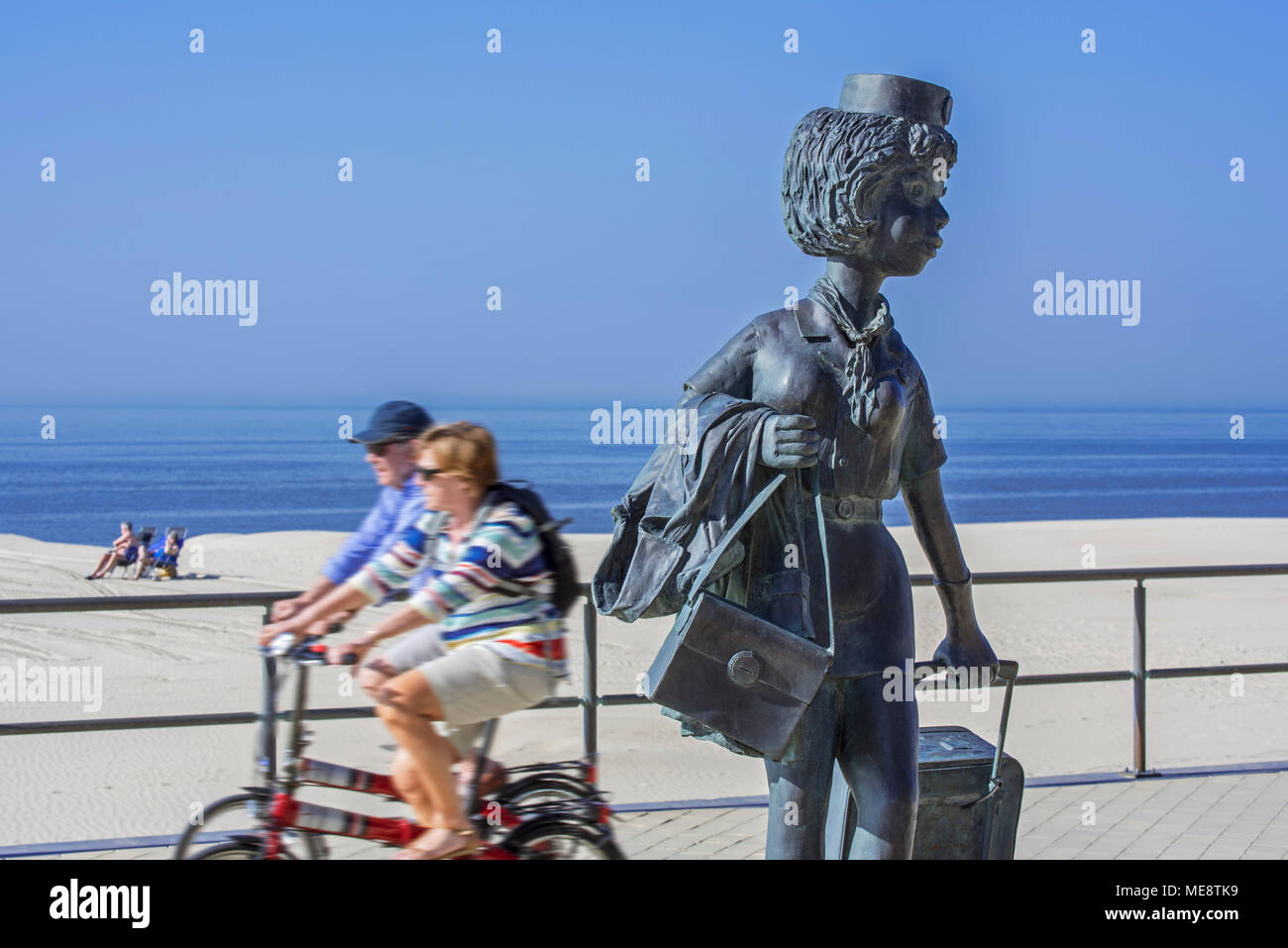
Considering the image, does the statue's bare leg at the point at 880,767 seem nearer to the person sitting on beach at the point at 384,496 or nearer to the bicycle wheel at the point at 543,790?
the bicycle wheel at the point at 543,790

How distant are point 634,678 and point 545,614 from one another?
404 inches

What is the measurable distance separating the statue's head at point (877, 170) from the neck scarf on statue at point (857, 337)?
0.12 metres

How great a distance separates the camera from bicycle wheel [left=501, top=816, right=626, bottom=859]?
426cm

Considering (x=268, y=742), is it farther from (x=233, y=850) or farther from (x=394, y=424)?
(x=394, y=424)

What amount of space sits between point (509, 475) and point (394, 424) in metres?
23.5

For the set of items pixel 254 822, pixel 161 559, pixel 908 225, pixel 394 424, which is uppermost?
pixel 908 225

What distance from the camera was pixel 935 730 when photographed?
4.95 metres

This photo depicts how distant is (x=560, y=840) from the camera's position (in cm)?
434

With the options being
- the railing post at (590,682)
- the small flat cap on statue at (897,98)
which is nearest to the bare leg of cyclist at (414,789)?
the small flat cap on statue at (897,98)

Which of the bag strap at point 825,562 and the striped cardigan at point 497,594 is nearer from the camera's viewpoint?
the striped cardigan at point 497,594

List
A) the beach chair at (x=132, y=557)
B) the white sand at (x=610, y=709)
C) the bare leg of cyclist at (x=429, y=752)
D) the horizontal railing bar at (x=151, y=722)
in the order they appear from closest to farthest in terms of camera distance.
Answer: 1. the bare leg of cyclist at (x=429, y=752)
2. the horizontal railing bar at (x=151, y=722)
3. the white sand at (x=610, y=709)
4. the beach chair at (x=132, y=557)

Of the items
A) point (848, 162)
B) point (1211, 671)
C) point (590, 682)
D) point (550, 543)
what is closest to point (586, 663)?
point (590, 682)

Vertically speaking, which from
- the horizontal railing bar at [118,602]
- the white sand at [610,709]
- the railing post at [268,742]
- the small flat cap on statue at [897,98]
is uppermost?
the small flat cap on statue at [897,98]

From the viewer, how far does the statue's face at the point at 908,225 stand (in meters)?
4.19
